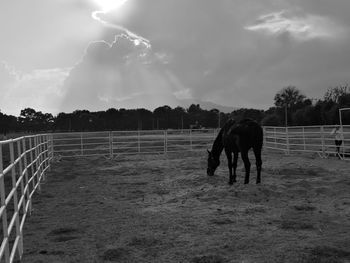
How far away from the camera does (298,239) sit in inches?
191

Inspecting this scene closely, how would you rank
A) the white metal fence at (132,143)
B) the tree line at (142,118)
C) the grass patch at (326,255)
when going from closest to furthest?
the grass patch at (326,255) < the white metal fence at (132,143) < the tree line at (142,118)

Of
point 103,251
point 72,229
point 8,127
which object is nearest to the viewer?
point 103,251

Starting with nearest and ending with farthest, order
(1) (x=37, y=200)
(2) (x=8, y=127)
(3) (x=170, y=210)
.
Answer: (3) (x=170, y=210)
(1) (x=37, y=200)
(2) (x=8, y=127)

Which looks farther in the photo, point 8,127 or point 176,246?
point 8,127

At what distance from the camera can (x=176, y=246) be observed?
4758mm

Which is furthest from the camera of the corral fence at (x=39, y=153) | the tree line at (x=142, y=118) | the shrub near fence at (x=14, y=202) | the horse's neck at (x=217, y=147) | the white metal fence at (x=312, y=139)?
the tree line at (x=142, y=118)

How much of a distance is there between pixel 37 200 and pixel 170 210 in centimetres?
305

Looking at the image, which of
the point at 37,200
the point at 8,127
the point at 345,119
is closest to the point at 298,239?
the point at 37,200

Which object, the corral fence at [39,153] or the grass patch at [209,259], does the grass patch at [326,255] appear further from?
the corral fence at [39,153]

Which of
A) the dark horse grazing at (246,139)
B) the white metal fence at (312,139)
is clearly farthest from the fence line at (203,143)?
the dark horse grazing at (246,139)

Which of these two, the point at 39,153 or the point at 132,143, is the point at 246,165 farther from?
the point at 132,143

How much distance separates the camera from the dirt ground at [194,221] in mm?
4480

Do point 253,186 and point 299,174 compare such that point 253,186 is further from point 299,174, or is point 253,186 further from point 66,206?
point 66,206

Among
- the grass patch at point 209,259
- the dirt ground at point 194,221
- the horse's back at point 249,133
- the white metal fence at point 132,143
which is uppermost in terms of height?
the horse's back at point 249,133
